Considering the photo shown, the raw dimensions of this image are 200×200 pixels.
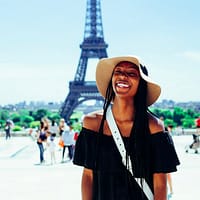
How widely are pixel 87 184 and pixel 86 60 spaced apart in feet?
149

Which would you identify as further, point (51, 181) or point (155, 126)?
point (51, 181)

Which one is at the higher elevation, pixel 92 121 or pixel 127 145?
pixel 92 121

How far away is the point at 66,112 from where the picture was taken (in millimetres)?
42531

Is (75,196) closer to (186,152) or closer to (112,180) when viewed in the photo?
(112,180)

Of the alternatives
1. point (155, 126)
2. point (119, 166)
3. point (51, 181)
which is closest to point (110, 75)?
point (155, 126)

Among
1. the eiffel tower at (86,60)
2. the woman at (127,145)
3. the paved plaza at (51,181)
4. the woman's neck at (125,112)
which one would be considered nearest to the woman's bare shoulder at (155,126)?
the woman at (127,145)

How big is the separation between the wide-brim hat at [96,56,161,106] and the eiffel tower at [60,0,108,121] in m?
40.4

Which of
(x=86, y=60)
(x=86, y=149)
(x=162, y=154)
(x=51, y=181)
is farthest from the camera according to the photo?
(x=86, y=60)

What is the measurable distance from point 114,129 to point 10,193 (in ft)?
17.3

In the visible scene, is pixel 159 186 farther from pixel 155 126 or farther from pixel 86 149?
pixel 86 149

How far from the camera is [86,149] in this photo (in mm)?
2148

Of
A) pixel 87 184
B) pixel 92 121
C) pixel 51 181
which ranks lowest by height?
pixel 51 181

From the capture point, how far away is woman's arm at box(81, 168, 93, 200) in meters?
2.15

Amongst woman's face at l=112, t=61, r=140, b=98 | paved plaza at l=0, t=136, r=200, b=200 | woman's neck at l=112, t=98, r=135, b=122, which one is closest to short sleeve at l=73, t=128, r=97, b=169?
woman's neck at l=112, t=98, r=135, b=122
